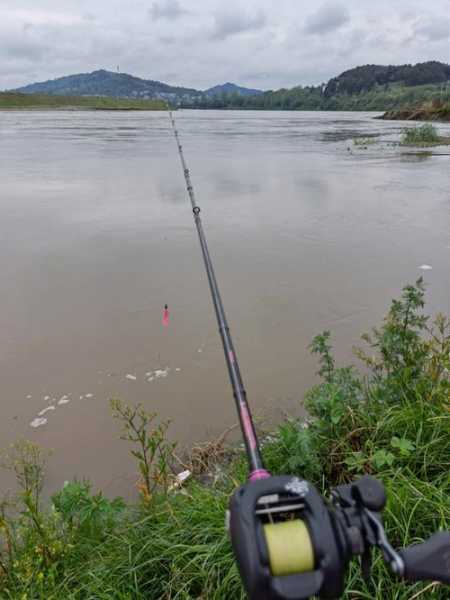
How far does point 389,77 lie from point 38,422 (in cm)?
17507

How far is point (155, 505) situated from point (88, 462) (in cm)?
83

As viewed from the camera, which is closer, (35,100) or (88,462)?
(88,462)

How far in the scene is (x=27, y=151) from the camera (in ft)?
55.8

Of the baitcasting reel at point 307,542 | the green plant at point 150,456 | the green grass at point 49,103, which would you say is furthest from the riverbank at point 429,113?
the baitcasting reel at point 307,542

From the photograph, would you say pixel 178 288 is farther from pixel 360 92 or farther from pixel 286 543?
pixel 360 92

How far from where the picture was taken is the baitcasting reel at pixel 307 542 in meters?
0.81

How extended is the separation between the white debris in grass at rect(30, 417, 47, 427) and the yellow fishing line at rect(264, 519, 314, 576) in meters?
2.66

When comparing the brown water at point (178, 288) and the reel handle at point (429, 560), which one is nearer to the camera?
the reel handle at point (429, 560)

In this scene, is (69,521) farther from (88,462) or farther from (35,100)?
(35,100)

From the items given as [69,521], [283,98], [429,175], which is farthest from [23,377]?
[283,98]

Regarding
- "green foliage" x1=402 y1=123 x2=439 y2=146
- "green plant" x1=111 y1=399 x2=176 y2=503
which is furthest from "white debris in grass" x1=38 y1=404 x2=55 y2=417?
"green foliage" x1=402 y1=123 x2=439 y2=146

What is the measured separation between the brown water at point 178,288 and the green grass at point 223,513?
2.05ft

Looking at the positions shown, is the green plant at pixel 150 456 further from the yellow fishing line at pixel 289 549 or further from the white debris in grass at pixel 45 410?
the yellow fishing line at pixel 289 549

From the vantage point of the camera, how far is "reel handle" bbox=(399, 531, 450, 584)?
2.68 ft
